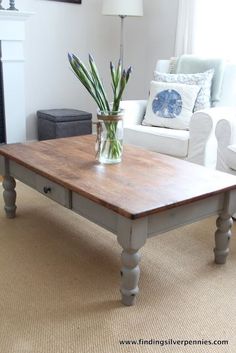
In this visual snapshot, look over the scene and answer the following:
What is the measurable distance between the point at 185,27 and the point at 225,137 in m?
1.74

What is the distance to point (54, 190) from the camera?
6.06 ft

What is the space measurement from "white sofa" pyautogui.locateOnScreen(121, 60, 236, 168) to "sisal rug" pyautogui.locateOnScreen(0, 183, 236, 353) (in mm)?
562

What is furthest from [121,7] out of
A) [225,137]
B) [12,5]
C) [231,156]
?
[231,156]

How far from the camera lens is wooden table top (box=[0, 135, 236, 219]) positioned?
60.2 inches

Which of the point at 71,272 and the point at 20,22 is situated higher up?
the point at 20,22

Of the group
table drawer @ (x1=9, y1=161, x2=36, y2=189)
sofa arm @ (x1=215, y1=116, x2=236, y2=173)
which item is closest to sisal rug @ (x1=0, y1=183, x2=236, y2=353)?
table drawer @ (x1=9, y1=161, x2=36, y2=189)

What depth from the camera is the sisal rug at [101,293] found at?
1424 mm

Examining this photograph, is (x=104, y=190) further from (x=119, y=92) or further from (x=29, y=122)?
(x=29, y=122)

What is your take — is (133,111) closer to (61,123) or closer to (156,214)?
(61,123)

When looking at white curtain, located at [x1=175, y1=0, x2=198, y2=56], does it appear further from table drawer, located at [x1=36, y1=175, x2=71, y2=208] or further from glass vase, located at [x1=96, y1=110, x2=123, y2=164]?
table drawer, located at [x1=36, y1=175, x2=71, y2=208]

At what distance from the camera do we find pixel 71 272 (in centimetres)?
184

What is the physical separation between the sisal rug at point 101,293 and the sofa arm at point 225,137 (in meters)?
0.40

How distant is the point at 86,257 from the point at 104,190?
504mm

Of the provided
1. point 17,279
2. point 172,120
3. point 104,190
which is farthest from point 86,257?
point 172,120
